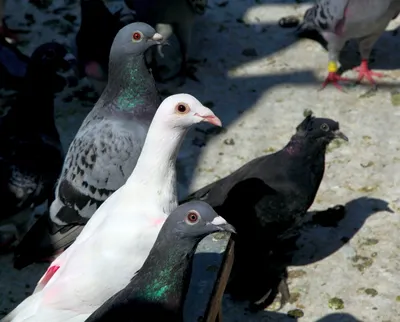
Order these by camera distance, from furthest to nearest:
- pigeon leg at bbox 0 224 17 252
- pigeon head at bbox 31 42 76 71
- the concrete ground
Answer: pigeon head at bbox 31 42 76 71 → pigeon leg at bbox 0 224 17 252 → the concrete ground

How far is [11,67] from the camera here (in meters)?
7.45

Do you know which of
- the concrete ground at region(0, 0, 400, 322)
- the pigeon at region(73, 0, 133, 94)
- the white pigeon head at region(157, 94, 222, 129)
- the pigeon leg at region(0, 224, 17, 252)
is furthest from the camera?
the pigeon at region(73, 0, 133, 94)

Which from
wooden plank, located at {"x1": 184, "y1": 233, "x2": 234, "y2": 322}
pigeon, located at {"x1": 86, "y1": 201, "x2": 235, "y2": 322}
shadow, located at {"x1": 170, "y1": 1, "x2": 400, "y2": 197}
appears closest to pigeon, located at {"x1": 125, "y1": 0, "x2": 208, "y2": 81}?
shadow, located at {"x1": 170, "y1": 1, "x2": 400, "y2": 197}

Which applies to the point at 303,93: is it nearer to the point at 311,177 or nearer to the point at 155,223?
the point at 311,177

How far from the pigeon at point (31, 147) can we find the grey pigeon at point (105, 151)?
0.35m

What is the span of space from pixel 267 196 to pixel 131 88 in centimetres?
109

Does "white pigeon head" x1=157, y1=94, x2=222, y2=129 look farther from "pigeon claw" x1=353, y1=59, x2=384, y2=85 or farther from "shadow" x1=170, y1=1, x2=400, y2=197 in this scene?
"pigeon claw" x1=353, y1=59, x2=384, y2=85

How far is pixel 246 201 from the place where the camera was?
17.8ft

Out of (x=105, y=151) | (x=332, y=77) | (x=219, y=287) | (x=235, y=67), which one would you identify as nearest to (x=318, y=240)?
(x=105, y=151)

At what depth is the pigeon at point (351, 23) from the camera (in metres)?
7.13

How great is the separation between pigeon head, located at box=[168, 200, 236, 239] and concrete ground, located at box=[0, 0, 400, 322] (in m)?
1.65

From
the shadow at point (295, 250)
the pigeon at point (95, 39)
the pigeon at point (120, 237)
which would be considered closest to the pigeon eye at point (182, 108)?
the pigeon at point (120, 237)

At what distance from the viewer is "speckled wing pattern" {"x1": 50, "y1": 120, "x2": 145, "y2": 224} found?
5281mm

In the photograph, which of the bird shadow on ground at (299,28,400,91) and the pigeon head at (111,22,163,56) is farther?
the bird shadow on ground at (299,28,400,91)
